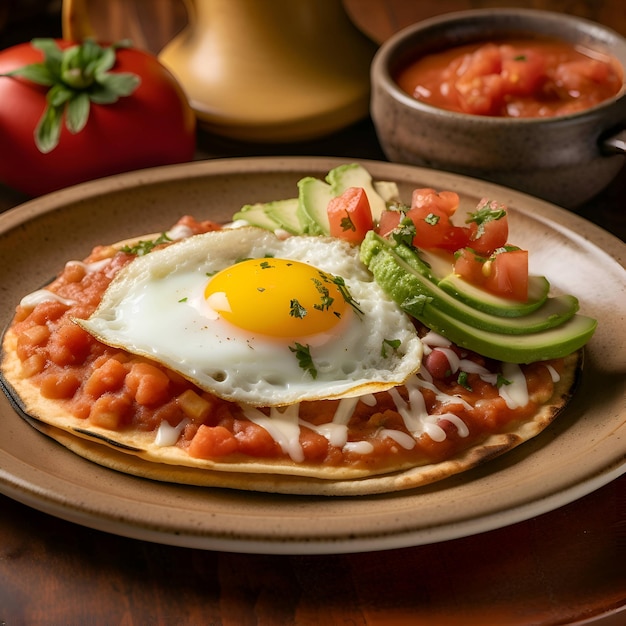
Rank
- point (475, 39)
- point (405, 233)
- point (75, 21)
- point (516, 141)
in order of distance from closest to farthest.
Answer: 1. point (405, 233)
2. point (516, 141)
3. point (75, 21)
4. point (475, 39)

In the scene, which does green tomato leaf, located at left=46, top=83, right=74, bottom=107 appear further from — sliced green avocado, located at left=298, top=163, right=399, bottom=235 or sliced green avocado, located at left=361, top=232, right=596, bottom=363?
sliced green avocado, located at left=361, top=232, right=596, bottom=363

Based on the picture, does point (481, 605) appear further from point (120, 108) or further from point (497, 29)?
point (497, 29)

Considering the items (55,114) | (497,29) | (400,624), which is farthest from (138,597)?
(497,29)

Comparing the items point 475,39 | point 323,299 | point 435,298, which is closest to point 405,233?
point 435,298

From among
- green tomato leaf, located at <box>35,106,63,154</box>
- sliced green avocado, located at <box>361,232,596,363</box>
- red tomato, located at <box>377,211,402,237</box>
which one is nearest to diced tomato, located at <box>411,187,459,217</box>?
red tomato, located at <box>377,211,402,237</box>

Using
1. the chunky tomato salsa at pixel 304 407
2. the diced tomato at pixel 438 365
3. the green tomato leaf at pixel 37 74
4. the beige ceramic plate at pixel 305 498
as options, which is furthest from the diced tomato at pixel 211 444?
the green tomato leaf at pixel 37 74

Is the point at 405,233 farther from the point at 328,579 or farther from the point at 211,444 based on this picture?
the point at 328,579
